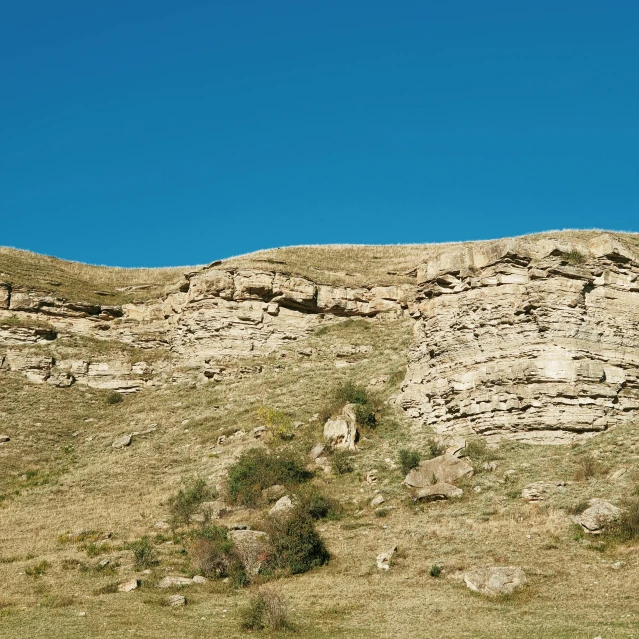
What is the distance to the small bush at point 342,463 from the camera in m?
26.5

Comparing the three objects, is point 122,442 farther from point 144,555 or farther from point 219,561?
point 219,561

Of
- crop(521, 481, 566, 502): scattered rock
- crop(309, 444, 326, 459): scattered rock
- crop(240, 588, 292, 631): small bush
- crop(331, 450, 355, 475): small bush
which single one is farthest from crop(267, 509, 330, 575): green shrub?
crop(309, 444, 326, 459): scattered rock

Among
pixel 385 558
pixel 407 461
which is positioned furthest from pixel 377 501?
pixel 385 558

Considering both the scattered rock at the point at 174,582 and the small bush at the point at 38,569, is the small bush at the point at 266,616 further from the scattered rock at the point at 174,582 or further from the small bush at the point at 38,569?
the small bush at the point at 38,569

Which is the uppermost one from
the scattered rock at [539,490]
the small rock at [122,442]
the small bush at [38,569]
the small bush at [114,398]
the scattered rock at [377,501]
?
the small bush at [114,398]

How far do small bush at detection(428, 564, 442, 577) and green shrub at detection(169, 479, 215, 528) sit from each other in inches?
353

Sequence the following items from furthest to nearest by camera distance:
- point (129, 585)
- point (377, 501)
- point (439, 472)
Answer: point (439, 472)
point (377, 501)
point (129, 585)

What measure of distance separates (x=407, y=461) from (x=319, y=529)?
4.48 m

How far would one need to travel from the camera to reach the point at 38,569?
2008 cm

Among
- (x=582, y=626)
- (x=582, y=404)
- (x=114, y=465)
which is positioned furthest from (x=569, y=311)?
(x=114, y=465)

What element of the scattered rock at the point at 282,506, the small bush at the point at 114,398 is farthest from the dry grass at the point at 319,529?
the small bush at the point at 114,398

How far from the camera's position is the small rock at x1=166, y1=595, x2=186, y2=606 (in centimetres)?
1738

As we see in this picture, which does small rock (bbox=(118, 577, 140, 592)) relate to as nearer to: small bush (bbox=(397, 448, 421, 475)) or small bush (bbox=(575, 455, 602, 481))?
small bush (bbox=(397, 448, 421, 475))

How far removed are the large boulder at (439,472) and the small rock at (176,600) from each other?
30.0 feet
